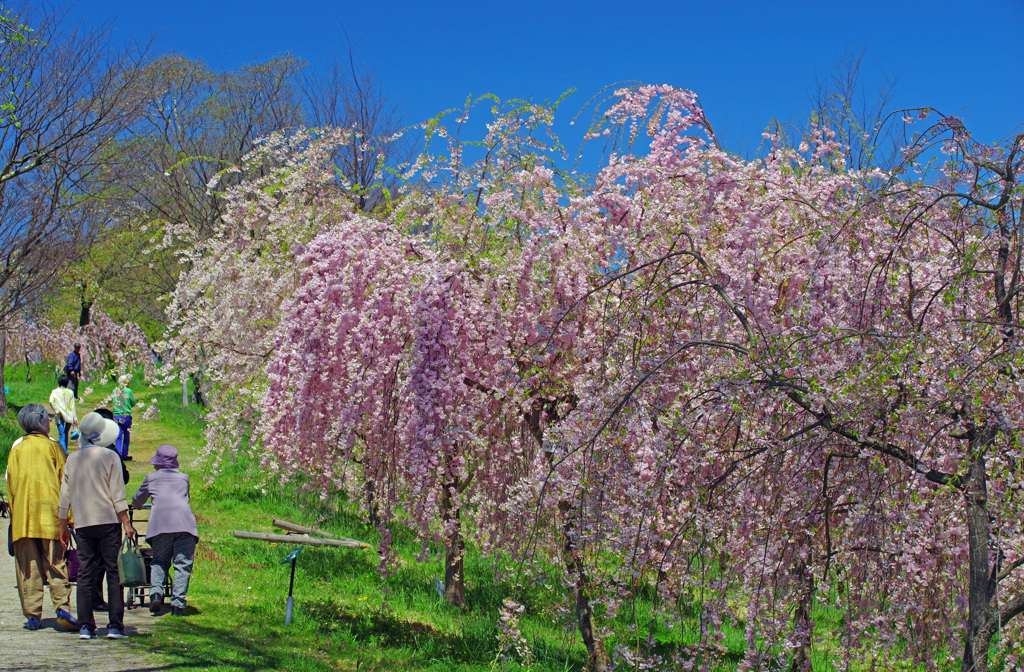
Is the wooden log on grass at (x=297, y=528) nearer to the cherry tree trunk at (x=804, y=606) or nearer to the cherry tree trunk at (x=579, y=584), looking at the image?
the cherry tree trunk at (x=579, y=584)

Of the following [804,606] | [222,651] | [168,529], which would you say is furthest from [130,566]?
[804,606]

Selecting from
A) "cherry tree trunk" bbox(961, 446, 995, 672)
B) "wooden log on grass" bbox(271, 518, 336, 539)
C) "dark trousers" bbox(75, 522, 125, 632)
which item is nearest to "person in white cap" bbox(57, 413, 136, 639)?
"dark trousers" bbox(75, 522, 125, 632)

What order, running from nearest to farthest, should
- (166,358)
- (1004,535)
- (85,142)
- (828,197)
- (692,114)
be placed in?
1. (1004,535)
2. (828,197)
3. (692,114)
4. (166,358)
5. (85,142)

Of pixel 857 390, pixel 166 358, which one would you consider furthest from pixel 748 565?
pixel 166 358

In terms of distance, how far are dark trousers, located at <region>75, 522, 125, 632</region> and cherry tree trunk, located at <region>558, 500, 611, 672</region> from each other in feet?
11.2

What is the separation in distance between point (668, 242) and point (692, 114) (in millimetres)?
1282

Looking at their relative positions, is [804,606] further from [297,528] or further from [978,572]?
[297,528]

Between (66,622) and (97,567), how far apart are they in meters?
0.58

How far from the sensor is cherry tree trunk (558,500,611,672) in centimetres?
570

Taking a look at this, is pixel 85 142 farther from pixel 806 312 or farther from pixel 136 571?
pixel 806 312

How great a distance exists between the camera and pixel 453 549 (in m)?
8.68

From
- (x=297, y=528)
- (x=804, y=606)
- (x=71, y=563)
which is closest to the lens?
(x=804, y=606)

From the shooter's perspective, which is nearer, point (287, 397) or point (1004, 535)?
point (1004, 535)

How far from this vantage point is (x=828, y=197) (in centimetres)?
600
